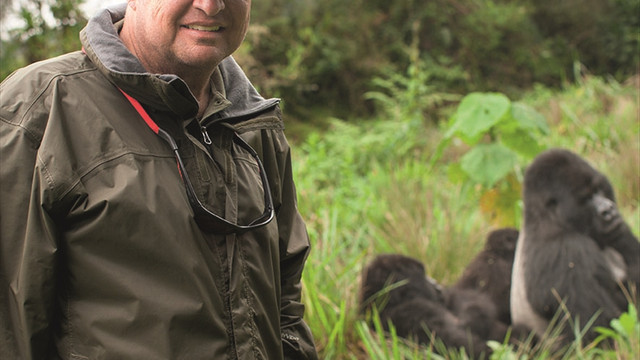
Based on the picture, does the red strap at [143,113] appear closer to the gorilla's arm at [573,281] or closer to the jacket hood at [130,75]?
the jacket hood at [130,75]

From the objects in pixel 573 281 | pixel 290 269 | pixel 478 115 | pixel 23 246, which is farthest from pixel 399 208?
pixel 23 246

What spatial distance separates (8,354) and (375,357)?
2.05 m

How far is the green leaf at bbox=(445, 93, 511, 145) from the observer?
440 cm

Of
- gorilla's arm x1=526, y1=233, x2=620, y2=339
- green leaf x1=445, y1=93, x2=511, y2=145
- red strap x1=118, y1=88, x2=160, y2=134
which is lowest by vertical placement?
gorilla's arm x1=526, y1=233, x2=620, y2=339

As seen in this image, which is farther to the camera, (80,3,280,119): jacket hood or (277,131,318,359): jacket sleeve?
(277,131,318,359): jacket sleeve

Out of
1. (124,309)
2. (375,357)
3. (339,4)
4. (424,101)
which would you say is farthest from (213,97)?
(339,4)

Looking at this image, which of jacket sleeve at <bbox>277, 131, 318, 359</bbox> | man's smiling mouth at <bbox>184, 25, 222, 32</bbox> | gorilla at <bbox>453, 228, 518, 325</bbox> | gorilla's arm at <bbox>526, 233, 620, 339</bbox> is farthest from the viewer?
gorilla at <bbox>453, 228, 518, 325</bbox>

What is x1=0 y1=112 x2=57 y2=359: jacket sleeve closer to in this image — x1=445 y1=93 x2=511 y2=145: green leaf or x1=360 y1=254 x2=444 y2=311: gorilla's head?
x1=360 y1=254 x2=444 y2=311: gorilla's head

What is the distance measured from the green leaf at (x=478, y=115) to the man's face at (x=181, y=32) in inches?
121

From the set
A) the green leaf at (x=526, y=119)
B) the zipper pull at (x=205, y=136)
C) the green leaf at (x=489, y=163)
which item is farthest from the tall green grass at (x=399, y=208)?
the zipper pull at (x=205, y=136)

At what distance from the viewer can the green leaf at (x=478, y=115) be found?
4.40m

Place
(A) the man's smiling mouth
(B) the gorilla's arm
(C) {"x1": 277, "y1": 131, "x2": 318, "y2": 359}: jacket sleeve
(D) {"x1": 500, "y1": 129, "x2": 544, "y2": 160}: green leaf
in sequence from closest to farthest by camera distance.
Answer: (A) the man's smiling mouth
(C) {"x1": 277, "y1": 131, "x2": 318, "y2": 359}: jacket sleeve
(B) the gorilla's arm
(D) {"x1": 500, "y1": 129, "x2": 544, "y2": 160}: green leaf

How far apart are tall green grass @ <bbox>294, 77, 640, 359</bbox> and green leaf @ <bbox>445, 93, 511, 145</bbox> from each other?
0.63 m

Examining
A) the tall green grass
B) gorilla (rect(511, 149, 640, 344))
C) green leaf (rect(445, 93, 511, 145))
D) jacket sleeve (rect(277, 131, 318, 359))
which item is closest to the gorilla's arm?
gorilla (rect(511, 149, 640, 344))
